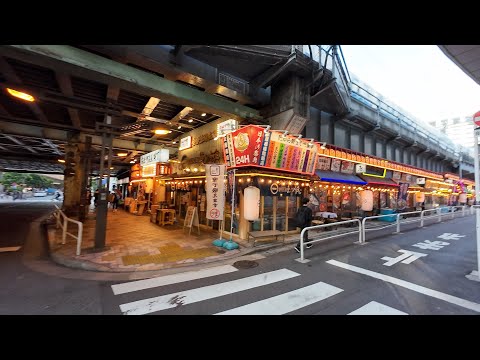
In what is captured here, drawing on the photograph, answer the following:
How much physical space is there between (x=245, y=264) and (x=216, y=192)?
3.63 meters

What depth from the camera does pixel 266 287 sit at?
5.31m

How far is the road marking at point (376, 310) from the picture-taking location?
4074mm

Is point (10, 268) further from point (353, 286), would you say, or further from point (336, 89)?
point (336, 89)

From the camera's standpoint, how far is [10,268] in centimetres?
647

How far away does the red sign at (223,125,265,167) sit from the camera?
31.4ft

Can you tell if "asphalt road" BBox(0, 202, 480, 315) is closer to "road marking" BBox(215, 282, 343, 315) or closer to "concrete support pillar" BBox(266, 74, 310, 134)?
"road marking" BBox(215, 282, 343, 315)

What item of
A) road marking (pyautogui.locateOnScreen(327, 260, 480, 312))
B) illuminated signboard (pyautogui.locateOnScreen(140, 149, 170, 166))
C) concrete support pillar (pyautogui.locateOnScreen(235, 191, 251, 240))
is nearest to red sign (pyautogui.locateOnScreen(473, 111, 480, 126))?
road marking (pyautogui.locateOnScreen(327, 260, 480, 312))

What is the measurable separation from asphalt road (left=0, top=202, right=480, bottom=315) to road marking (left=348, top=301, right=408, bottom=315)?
2 centimetres

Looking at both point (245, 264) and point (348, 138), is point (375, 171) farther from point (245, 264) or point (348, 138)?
point (245, 264)

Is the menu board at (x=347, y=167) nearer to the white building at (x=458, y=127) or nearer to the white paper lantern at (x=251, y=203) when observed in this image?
the white paper lantern at (x=251, y=203)

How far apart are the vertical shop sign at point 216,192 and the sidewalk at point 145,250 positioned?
1.52 m

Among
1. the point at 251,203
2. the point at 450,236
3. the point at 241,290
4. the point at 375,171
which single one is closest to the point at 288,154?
the point at 251,203
